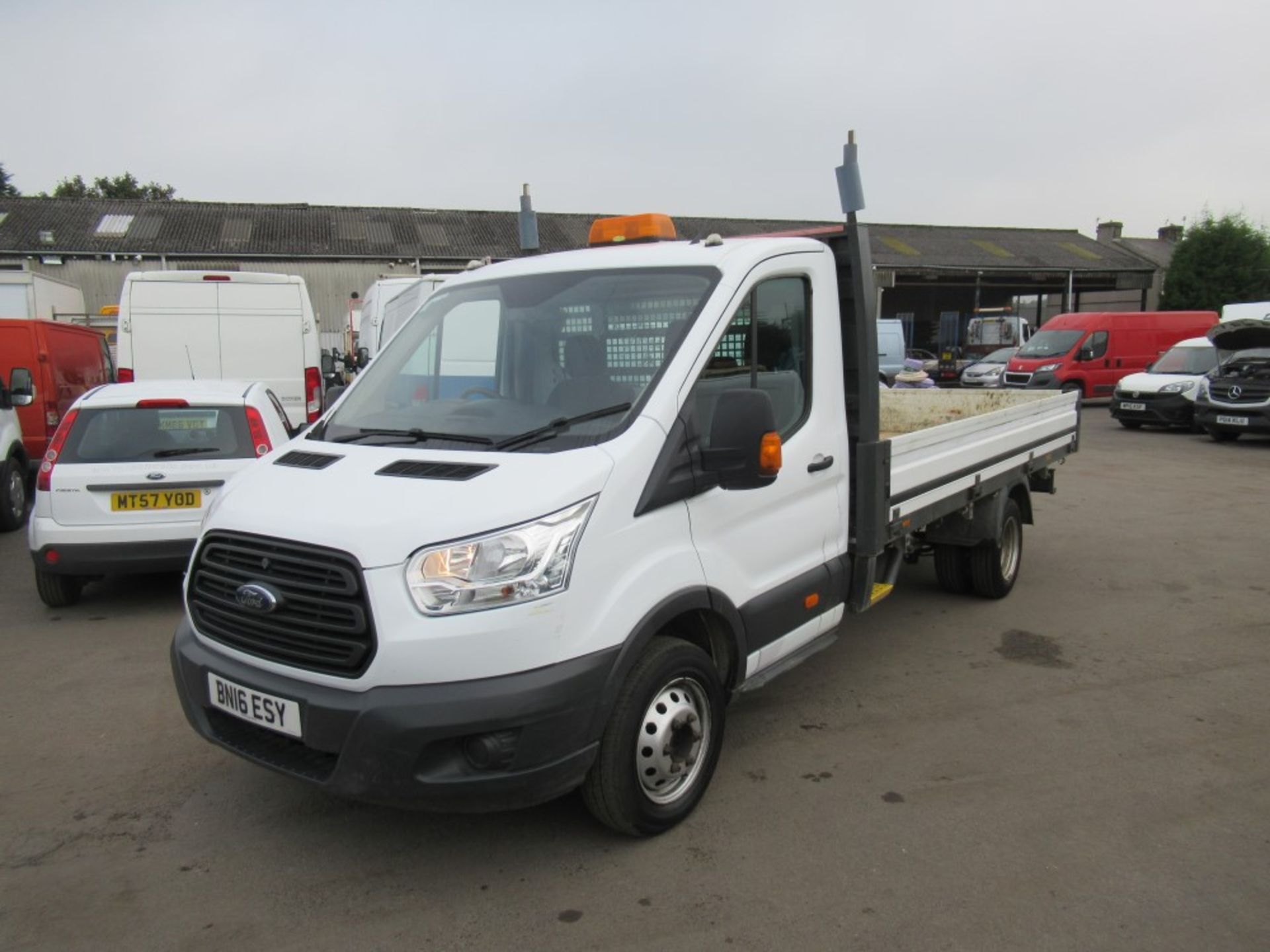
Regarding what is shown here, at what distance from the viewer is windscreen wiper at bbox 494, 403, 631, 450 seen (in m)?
3.23

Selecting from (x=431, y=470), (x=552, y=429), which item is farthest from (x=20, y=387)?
(x=552, y=429)

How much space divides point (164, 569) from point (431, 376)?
3.32 meters

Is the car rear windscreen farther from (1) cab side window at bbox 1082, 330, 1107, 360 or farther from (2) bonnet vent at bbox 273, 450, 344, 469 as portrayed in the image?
(1) cab side window at bbox 1082, 330, 1107, 360

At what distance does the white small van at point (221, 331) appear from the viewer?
425 inches

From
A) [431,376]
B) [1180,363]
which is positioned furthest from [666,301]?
[1180,363]

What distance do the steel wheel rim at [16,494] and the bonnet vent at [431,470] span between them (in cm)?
832

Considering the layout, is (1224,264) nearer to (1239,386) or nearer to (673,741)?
(1239,386)

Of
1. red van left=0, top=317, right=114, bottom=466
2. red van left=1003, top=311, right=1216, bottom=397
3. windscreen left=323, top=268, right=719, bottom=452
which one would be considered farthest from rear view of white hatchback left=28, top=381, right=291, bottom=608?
red van left=1003, top=311, right=1216, bottom=397

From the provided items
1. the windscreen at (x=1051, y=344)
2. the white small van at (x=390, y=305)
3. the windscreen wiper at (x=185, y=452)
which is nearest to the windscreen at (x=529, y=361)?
the windscreen wiper at (x=185, y=452)

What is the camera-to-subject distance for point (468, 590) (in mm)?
2787

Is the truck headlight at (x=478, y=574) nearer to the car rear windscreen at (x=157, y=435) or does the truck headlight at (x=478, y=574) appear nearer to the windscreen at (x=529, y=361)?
the windscreen at (x=529, y=361)

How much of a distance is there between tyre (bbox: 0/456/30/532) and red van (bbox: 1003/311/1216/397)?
19293mm

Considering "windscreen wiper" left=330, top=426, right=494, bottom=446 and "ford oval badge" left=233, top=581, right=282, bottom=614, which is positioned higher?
"windscreen wiper" left=330, top=426, right=494, bottom=446

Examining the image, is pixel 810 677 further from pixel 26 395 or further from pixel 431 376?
pixel 26 395
